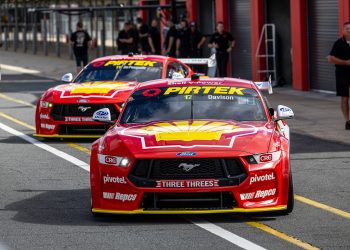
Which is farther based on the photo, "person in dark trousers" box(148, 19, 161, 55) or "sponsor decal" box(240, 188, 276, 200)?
"person in dark trousers" box(148, 19, 161, 55)

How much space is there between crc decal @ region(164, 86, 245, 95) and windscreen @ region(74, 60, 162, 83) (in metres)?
7.84

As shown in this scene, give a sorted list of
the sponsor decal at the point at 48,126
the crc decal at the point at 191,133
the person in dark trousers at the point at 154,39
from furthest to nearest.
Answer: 1. the person in dark trousers at the point at 154,39
2. the sponsor decal at the point at 48,126
3. the crc decal at the point at 191,133

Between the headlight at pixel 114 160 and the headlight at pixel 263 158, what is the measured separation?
3.38ft

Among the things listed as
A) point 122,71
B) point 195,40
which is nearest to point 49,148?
point 122,71

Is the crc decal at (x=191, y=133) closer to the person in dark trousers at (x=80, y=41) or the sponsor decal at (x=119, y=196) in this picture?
the sponsor decal at (x=119, y=196)

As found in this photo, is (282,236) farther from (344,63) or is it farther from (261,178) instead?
(344,63)

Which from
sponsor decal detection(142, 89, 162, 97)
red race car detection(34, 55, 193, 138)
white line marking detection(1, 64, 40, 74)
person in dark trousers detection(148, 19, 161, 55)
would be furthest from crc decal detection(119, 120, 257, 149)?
white line marking detection(1, 64, 40, 74)

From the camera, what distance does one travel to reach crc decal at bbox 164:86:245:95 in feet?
41.7

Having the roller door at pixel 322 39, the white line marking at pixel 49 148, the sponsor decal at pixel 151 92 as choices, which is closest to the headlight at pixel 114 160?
the sponsor decal at pixel 151 92

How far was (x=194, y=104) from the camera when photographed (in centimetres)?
1254

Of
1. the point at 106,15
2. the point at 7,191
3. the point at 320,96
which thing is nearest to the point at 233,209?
the point at 7,191

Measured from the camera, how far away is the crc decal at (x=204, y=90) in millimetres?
12711

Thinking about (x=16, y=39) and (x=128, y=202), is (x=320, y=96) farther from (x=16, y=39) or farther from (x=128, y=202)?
(x=16, y=39)

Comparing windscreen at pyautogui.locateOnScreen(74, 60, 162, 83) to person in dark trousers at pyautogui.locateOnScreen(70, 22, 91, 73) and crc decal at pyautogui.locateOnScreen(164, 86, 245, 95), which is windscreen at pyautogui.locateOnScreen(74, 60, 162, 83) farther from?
person in dark trousers at pyautogui.locateOnScreen(70, 22, 91, 73)
